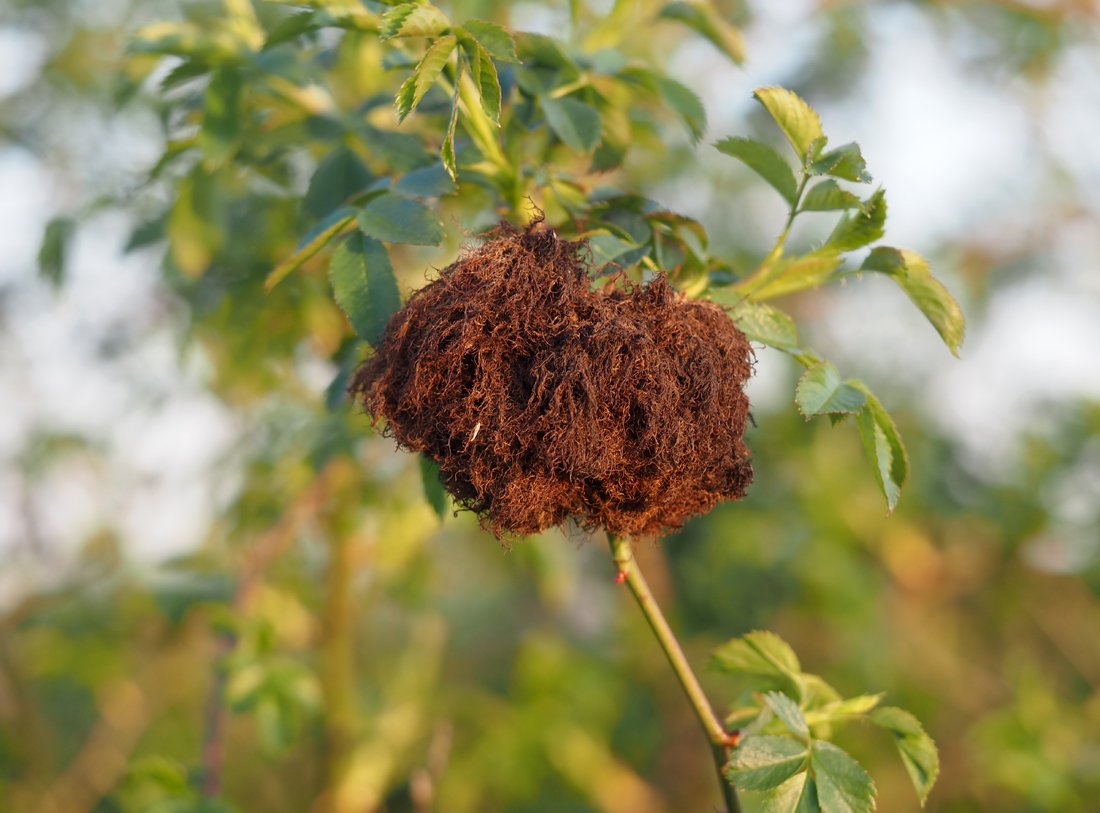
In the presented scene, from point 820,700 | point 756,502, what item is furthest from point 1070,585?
point 820,700

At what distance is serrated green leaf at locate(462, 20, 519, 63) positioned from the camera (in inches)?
31.0

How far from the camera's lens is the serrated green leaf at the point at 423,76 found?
0.76 metres

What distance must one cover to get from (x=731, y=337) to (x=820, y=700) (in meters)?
0.47

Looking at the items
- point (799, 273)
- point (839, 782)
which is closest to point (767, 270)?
point (799, 273)

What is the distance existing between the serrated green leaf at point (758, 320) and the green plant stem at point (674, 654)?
0.23 m

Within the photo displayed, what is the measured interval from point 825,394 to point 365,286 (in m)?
0.44

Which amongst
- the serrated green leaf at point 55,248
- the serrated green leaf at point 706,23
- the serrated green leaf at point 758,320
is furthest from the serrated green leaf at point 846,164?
the serrated green leaf at point 55,248

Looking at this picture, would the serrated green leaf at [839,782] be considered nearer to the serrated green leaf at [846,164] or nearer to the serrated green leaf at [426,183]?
the serrated green leaf at [846,164]

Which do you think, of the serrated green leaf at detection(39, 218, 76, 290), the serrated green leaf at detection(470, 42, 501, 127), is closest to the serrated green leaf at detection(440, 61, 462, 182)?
the serrated green leaf at detection(470, 42, 501, 127)

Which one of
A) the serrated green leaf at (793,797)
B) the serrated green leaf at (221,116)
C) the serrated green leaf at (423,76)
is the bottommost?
the serrated green leaf at (793,797)

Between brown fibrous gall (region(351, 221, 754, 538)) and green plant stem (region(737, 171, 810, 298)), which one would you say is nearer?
brown fibrous gall (region(351, 221, 754, 538))

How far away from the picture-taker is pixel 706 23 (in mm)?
1206

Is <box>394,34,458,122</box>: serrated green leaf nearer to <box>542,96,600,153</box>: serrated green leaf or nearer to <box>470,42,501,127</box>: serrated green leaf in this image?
<box>470,42,501,127</box>: serrated green leaf

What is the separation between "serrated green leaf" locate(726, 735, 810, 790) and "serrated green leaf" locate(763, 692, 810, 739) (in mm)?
16
